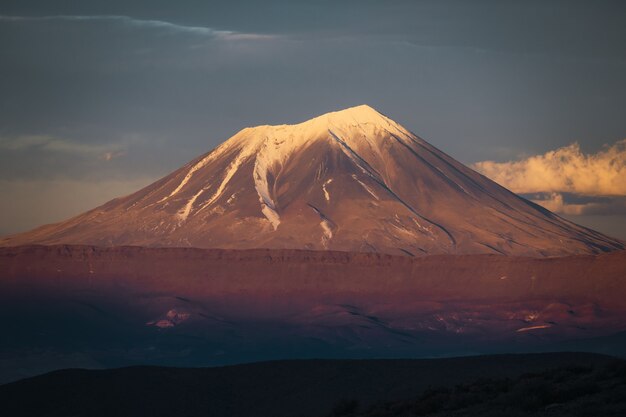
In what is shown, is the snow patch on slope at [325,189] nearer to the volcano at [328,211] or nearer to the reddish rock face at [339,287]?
the volcano at [328,211]

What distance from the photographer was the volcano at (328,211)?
543 feet

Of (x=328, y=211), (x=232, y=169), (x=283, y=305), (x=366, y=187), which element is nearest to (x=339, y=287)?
(x=283, y=305)

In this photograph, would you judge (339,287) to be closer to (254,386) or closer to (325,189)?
(325,189)

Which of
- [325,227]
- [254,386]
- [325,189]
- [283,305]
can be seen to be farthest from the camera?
[325,189]

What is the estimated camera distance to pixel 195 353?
411 ft

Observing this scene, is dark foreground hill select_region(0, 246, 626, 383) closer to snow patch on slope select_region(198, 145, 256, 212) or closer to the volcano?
the volcano

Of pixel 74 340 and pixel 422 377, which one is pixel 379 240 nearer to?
pixel 74 340

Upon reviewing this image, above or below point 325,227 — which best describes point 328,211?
above

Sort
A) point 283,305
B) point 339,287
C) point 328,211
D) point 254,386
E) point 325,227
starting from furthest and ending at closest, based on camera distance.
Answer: point 328,211 → point 325,227 → point 339,287 → point 283,305 → point 254,386

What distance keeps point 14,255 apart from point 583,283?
74.6 meters

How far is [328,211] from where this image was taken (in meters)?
174

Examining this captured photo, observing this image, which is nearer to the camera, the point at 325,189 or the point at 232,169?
the point at 325,189

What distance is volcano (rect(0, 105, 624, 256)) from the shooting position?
166 m

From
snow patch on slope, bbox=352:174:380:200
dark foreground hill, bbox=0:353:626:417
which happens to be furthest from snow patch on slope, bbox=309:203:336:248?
dark foreground hill, bbox=0:353:626:417
